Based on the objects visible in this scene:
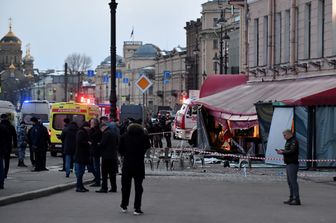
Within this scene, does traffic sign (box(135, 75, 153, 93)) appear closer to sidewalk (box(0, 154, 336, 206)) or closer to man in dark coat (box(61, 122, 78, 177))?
sidewalk (box(0, 154, 336, 206))

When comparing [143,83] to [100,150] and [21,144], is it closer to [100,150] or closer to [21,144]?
[21,144]

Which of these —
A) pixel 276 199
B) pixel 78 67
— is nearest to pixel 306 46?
pixel 276 199

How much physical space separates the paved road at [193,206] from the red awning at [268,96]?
4396mm

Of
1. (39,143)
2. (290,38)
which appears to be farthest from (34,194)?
(290,38)

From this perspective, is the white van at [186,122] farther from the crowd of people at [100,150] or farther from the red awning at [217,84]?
the crowd of people at [100,150]

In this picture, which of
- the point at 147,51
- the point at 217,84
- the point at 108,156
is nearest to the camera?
A: the point at 108,156

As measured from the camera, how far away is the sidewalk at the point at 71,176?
20.4 m

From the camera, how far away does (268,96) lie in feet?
113

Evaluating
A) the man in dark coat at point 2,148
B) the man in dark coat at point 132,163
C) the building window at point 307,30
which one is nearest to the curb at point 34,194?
the man in dark coat at point 2,148

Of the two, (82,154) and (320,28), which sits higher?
(320,28)

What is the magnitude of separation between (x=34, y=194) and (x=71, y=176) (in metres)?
6.69

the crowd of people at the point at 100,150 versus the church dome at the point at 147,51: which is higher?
the church dome at the point at 147,51

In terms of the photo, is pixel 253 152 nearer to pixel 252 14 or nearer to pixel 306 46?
pixel 306 46

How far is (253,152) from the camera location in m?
34.4
